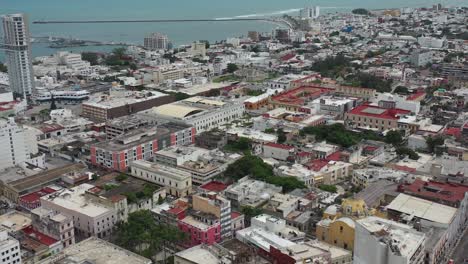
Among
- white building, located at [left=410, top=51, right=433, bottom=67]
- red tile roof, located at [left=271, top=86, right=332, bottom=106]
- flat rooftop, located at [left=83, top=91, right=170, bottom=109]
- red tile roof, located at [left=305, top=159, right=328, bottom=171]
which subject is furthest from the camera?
white building, located at [left=410, top=51, right=433, bottom=67]

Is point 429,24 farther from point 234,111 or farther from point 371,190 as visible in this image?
point 371,190

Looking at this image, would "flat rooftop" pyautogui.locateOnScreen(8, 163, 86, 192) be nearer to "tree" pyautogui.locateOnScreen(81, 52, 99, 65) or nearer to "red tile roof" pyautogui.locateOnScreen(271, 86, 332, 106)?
"red tile roof" pyautogui.locateOnScreen(271, 86, 332, 106)

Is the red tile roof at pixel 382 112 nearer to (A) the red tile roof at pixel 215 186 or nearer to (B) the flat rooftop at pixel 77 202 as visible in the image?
(A) the red tile roof at pixel 215 186

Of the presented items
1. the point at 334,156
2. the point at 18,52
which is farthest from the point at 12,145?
the point at 18,52

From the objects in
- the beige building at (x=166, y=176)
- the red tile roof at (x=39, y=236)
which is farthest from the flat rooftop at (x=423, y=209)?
the red tile roof at (x=39, y=236)

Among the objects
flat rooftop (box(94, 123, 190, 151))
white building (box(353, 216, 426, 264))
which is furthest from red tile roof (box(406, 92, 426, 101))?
white building (box(353, 216, 426, 264))

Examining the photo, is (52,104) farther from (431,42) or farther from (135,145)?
(431,42)

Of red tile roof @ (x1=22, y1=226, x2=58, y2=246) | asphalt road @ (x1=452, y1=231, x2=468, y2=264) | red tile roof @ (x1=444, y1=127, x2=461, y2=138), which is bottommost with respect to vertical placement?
asphalt road @ (x1=452, y1=231, x2=468, y2=264)
